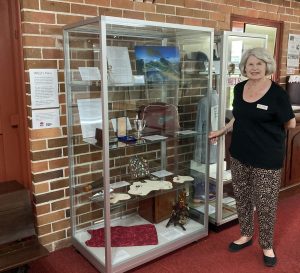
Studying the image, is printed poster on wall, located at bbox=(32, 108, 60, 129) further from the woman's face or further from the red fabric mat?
the woman's face

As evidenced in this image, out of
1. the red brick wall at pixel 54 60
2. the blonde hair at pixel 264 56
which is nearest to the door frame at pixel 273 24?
the red brick wall at pixel 54 60

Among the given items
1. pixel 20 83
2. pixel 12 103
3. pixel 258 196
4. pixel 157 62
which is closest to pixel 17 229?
pixel 12 103

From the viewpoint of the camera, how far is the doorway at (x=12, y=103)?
2293 mm

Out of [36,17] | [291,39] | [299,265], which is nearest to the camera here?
[36,17]

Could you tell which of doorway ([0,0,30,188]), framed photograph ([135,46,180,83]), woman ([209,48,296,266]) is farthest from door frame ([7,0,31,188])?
woman ([209,48,296,266])

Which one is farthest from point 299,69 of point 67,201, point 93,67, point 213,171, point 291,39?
point 67,201

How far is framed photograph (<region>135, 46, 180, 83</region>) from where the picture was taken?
262cm

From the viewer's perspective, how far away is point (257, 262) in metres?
2.51

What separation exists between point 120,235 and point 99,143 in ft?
2.85

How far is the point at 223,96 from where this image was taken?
8.87 feet

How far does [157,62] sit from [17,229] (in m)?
1.57

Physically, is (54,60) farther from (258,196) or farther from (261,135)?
(258,196)

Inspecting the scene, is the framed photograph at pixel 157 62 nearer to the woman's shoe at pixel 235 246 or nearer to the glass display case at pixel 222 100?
the glass display case at pixel 222 100

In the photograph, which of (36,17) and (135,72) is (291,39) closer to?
(135,72)
